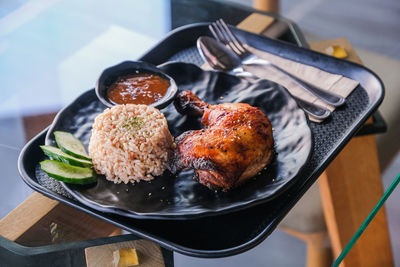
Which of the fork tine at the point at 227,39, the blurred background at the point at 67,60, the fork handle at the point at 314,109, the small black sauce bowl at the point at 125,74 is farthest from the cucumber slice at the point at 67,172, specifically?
the fork tine at the point at 227,39

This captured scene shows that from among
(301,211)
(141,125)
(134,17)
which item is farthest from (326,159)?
(134,17)

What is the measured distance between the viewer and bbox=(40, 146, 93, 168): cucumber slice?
141 cm

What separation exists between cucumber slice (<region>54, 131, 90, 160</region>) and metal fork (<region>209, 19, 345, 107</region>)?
684mm

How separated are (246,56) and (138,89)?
464 millimetres

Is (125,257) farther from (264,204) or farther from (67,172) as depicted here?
(264,204)

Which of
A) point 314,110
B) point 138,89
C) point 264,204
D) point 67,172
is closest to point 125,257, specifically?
point 67,172

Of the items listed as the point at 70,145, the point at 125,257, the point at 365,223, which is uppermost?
the point at 70,145

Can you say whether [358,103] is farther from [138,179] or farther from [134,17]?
[134,17]

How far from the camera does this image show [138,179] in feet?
4.67

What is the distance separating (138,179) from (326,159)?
52 centimetres

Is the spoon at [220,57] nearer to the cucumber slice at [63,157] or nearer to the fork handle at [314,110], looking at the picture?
the fork handle at [314,110]

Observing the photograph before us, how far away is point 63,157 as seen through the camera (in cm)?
140

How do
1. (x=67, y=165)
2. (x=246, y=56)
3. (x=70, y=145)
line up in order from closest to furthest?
(x=67, y=165)
(x=70, y=145)
(x=246, y=56)

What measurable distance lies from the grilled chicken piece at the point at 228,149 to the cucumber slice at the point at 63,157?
0.23 metres
